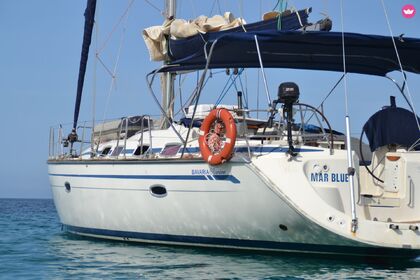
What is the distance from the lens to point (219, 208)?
1040 cm

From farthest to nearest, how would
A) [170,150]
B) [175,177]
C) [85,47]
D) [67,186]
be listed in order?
[85,47], [67,186], [170,150], [175,177]

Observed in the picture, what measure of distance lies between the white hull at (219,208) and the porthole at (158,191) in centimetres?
6

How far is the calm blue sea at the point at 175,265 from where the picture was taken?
29.3ft

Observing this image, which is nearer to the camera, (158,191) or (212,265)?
(212,265)

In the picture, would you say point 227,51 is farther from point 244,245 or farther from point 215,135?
point 244,245

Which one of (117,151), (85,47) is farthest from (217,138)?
(85,47)

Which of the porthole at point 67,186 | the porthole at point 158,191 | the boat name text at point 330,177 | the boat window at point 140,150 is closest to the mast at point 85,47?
the porthole at point 67,186

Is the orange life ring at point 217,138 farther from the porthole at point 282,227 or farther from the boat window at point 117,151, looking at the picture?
the boat window at point 117,151

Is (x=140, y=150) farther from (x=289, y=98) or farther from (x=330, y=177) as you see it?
(x=330, y=177)

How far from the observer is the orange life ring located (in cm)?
990

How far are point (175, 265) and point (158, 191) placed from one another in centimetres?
185

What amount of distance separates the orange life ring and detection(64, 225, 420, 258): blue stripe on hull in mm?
1501

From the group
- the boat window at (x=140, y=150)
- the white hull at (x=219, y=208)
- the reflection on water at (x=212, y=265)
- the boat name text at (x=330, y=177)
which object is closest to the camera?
the reflection on water at (x=212, y=265)

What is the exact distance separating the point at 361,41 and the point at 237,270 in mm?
4563
